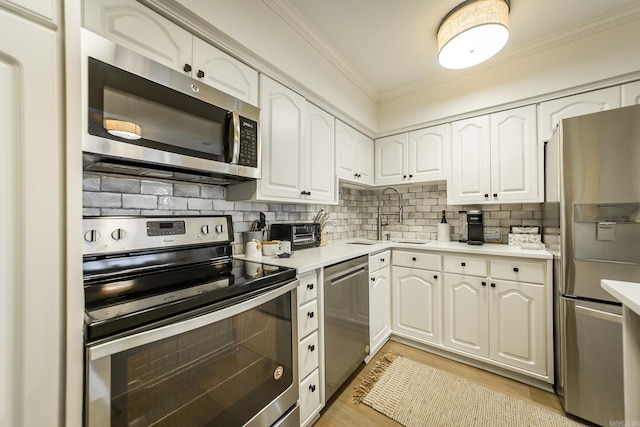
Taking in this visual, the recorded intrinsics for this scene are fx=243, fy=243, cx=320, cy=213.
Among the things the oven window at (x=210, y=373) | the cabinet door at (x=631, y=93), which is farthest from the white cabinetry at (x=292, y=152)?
the cabinet door at (x=631, y=93)

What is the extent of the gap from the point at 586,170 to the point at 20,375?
2.44m

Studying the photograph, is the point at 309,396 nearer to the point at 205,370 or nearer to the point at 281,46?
the point at 205,370

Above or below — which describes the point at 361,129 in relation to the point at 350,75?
below

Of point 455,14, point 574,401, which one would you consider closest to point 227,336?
point 574,401

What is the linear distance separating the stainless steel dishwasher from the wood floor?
102mm

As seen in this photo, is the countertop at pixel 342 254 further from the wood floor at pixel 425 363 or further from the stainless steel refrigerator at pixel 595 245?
the wood floor at pixel 425 363

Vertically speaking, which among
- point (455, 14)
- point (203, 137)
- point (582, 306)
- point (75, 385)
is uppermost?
point (455, 14)

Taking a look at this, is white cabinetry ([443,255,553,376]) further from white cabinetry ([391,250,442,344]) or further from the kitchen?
the kitchen

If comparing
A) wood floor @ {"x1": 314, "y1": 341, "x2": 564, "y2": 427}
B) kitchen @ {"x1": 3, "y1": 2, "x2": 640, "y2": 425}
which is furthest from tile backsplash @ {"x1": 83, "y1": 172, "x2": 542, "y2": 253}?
wood floor @ {"x1": 314, "y1": 341, "x2": 564, "y2": 427}

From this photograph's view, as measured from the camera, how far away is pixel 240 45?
135cm

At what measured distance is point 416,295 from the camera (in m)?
2.21

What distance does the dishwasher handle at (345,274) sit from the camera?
1.54 m

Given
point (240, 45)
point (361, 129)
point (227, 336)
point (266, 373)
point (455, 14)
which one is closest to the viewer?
point (227, 336)

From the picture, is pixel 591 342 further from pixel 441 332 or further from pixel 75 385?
pixel 75 385
